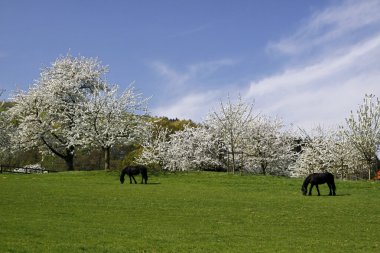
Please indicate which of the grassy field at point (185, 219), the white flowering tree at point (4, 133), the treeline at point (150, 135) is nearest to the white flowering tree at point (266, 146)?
the treeline at point (150, 135)

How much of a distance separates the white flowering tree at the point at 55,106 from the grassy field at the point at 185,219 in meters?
23.1

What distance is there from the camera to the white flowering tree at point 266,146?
62969mm

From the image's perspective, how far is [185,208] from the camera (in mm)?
25391

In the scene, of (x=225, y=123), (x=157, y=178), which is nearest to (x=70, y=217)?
(x=157, y=178)

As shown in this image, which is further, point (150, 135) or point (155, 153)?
point (155, 153)

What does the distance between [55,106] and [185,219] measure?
1623 inches

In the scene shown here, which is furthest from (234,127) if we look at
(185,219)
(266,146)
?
(185,219)

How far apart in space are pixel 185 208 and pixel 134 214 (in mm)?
3613

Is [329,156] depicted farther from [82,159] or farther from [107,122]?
[82,159]

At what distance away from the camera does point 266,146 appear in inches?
2454

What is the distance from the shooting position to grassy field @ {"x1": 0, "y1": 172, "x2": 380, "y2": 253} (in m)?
15.9

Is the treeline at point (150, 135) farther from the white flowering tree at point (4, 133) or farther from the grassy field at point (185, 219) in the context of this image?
the grassy field at point (185, 219)

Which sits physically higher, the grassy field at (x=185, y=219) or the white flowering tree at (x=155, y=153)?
the white flowering tree at (x=155, y=153)

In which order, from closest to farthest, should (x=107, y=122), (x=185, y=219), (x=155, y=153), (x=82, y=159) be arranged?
(x=185, y=219)
(x=107, y=122)
(x=155, y=153)
(x=82, y=159)
